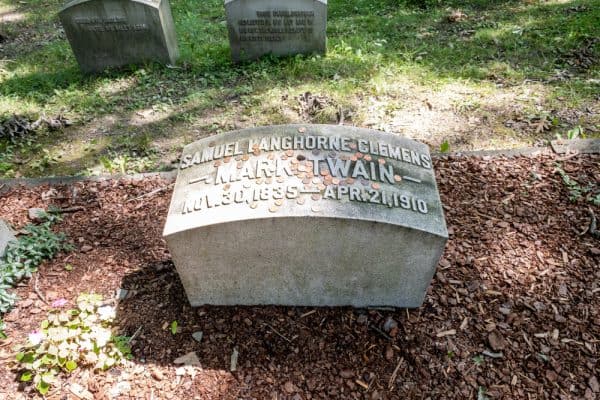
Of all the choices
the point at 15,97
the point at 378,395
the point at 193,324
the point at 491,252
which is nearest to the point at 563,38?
the point at 491,252

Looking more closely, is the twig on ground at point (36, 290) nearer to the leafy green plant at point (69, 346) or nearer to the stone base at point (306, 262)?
the leafy green plant at point (69, 346)

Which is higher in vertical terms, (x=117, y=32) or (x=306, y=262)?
(x=117, y=32)

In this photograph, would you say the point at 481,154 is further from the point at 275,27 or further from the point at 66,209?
the point at 66,209

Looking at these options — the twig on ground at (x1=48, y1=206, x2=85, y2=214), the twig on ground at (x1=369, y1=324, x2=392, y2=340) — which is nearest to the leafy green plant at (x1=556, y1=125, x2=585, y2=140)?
the twig on ground at (x1=369, y1=324, x2=392, y2=340)

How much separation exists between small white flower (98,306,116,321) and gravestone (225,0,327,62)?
173 inches

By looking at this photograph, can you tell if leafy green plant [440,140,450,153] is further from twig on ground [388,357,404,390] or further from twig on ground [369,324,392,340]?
twig on ground [388,357,404,390]

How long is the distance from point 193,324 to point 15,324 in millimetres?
1083

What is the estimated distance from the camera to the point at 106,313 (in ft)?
8.22

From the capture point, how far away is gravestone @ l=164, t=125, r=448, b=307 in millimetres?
2100

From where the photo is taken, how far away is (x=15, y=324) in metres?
2.47

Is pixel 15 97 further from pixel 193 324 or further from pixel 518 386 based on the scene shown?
pixel 518 386

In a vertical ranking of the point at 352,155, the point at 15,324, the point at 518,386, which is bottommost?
the point at 518,386

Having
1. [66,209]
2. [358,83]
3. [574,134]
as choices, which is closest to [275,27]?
[358,83]

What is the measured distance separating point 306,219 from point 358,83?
3460 millimetres
